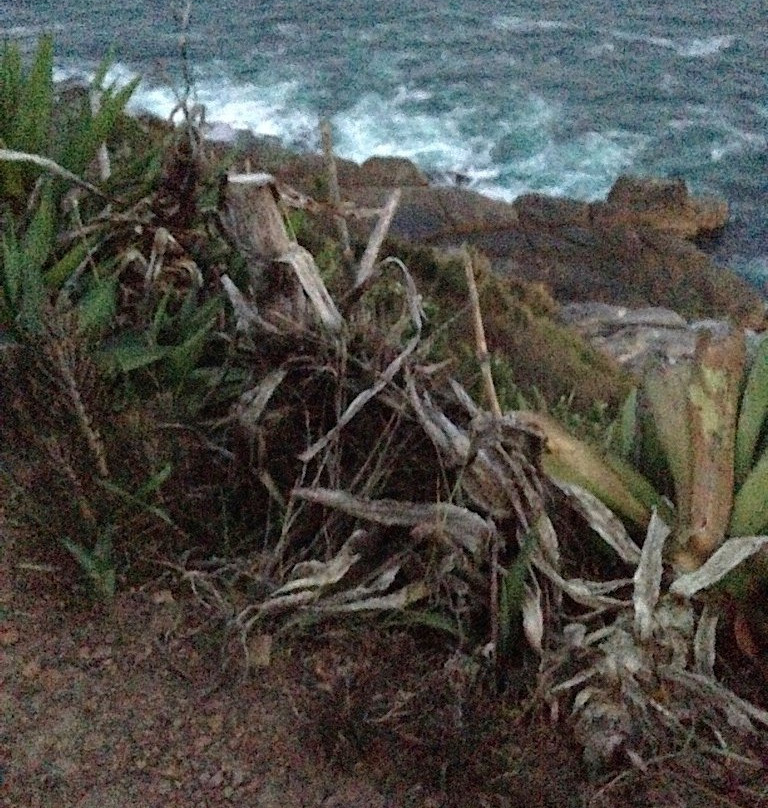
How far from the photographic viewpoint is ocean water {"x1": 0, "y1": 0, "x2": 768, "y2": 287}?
2034cm

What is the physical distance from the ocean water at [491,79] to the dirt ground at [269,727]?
16202 millimetres

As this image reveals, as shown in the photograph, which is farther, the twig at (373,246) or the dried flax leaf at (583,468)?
the twig at (373,246)

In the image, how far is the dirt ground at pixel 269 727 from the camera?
2.13 metres

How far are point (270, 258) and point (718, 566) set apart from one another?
139 cm

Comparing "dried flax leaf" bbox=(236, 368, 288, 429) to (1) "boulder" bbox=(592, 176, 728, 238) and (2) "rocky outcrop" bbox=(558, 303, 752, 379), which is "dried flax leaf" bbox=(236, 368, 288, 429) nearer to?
(2) "rocky outcrop" bbox=(558, 303, 752, 379)

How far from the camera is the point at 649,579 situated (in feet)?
7.65

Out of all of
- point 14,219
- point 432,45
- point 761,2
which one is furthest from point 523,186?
point 14,219

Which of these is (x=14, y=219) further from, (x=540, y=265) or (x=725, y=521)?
(x=540, y=265)

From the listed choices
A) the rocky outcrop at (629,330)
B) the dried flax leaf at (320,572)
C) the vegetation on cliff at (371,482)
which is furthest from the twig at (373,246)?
the rocky outcrop at (629,330)

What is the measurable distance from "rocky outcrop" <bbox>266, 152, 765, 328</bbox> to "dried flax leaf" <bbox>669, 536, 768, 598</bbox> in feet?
44.3

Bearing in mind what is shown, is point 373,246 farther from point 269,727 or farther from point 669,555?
point 269,727

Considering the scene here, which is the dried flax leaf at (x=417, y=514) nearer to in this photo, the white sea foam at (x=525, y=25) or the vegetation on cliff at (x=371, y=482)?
the vegetation on cliff at (x=371, y=482)

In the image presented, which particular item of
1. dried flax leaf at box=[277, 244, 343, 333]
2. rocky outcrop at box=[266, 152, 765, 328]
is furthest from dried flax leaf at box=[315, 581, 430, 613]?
rocky outcrop at box=[266, 152, 765, 328]

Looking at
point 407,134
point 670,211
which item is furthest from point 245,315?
point 407,134
